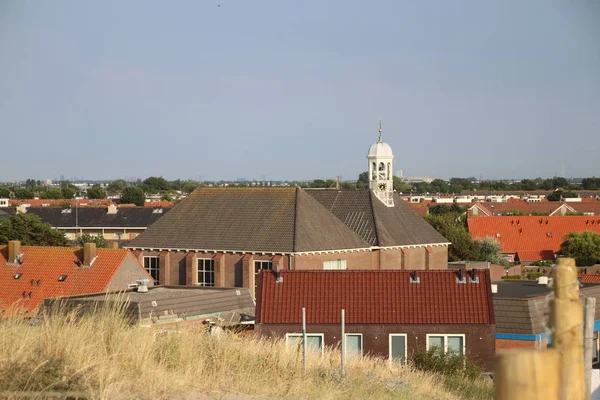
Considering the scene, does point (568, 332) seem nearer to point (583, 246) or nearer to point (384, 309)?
point (384, 309)

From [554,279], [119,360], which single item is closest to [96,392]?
[119,360]

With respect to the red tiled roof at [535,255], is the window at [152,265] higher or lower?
higher

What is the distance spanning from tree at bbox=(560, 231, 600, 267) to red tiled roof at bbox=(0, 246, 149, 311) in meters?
46.1

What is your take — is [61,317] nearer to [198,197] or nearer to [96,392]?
[96,392]

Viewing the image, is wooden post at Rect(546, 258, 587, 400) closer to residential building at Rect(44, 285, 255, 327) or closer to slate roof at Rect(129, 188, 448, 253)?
residential building at Rect(44, 285, 255, 327)

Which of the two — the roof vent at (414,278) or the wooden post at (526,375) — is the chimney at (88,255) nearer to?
the roof vent at (414,278)

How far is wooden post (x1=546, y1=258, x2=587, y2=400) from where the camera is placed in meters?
2.88

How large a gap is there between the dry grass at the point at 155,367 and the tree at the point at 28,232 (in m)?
53.1

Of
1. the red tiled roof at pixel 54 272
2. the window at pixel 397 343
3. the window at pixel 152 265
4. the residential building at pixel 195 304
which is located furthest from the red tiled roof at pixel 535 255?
the window at pixel 397 343

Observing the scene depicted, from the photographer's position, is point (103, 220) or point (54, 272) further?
point (103, 220)

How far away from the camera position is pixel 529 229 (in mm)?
90312

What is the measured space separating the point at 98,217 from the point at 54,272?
62317 mm

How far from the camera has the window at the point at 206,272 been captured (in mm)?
52062

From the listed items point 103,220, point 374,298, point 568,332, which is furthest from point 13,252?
point 103,220
